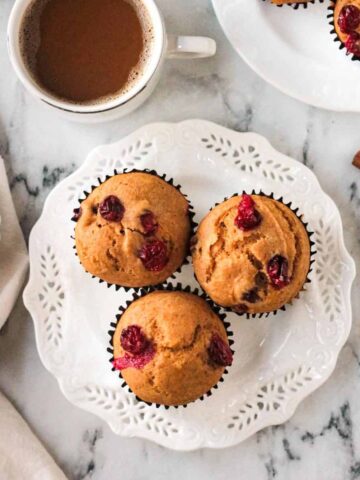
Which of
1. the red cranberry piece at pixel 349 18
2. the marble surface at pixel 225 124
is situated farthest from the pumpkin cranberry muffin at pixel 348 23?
the marble surface at pixel 225 124

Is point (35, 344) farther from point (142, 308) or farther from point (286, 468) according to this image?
point (286, 468)

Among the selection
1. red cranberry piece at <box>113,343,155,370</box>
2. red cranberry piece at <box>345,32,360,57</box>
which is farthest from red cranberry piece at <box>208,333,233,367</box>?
red cranberry piece at <box>345,32,360,57</box>

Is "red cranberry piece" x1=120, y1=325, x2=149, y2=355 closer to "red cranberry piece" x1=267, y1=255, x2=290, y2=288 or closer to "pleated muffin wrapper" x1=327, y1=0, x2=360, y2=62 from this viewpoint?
"red cranberry piece" x1=267, y1=255, x2=290, y2=288

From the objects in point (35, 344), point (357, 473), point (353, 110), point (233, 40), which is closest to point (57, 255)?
point (35, 344)

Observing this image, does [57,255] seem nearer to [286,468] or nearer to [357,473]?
[286,468]

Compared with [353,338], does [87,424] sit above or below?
below

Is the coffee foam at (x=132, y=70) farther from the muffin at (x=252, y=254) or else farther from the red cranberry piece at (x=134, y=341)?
the red cranberry piece at (x=134, y=341)

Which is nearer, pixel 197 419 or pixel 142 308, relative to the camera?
pixel 142 308

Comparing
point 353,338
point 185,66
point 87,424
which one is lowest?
point 87,424
